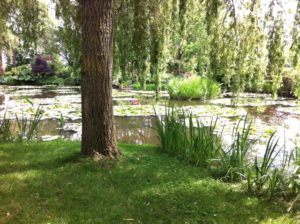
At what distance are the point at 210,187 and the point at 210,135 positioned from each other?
0.85m

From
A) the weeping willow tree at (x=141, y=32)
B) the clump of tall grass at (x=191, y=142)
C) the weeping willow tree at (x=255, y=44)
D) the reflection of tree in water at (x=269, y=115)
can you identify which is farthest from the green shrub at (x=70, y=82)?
the weeping willow tree at (x=255, y=44)

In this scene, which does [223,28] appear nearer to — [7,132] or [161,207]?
[161,207]

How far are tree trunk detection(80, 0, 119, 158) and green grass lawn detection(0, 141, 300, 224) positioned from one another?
0.33 m

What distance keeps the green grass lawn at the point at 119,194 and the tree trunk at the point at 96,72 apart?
1.07 ft

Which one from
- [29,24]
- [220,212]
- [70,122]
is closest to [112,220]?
[220,212]

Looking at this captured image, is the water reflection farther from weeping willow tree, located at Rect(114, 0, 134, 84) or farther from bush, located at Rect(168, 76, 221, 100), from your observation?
bush, located at Rect(168, 76, 221, 100)

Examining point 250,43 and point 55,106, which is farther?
point 55,106

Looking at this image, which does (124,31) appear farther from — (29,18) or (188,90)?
(188,90)

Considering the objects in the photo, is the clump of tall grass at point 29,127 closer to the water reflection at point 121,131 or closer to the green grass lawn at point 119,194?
the water reflection at point 121,131

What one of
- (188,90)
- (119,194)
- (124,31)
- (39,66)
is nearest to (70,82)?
(39,66)

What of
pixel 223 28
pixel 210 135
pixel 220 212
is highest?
pixel 223 28

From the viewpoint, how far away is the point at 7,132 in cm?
522

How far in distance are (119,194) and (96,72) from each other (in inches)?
→ 53.0

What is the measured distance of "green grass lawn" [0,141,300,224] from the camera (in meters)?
2.77
